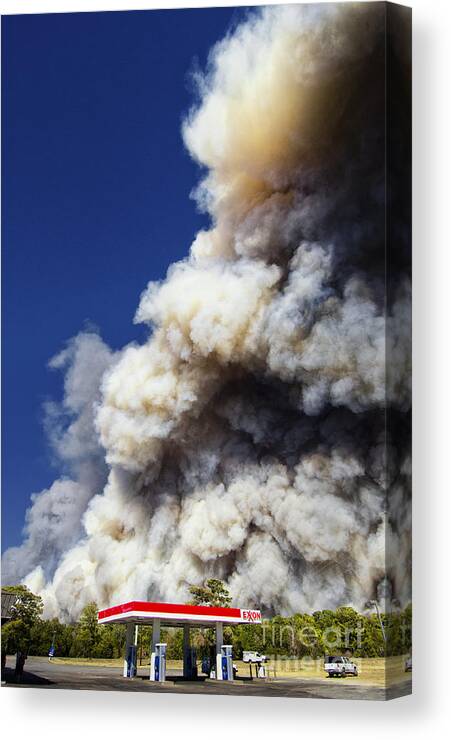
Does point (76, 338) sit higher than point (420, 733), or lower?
higher

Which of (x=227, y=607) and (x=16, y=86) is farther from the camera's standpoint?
(x=16, y=86)

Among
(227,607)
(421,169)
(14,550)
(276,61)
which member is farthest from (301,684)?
(276,61)

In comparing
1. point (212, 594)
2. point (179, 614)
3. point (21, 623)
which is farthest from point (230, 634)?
point (21, 623)

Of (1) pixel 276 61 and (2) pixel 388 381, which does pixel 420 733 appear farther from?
(1) pixel 276 61

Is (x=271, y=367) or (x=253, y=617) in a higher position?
(x=271, y=367)

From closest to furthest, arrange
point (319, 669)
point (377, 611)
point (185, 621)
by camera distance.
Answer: point (377, 611)
point (319, 669)
point (185, 621)

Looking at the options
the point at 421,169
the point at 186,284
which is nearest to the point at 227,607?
the point at 186,284

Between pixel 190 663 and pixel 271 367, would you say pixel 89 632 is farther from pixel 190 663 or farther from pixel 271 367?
pixel 271 367

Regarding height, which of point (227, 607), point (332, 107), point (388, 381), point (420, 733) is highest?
point (332, 107)
